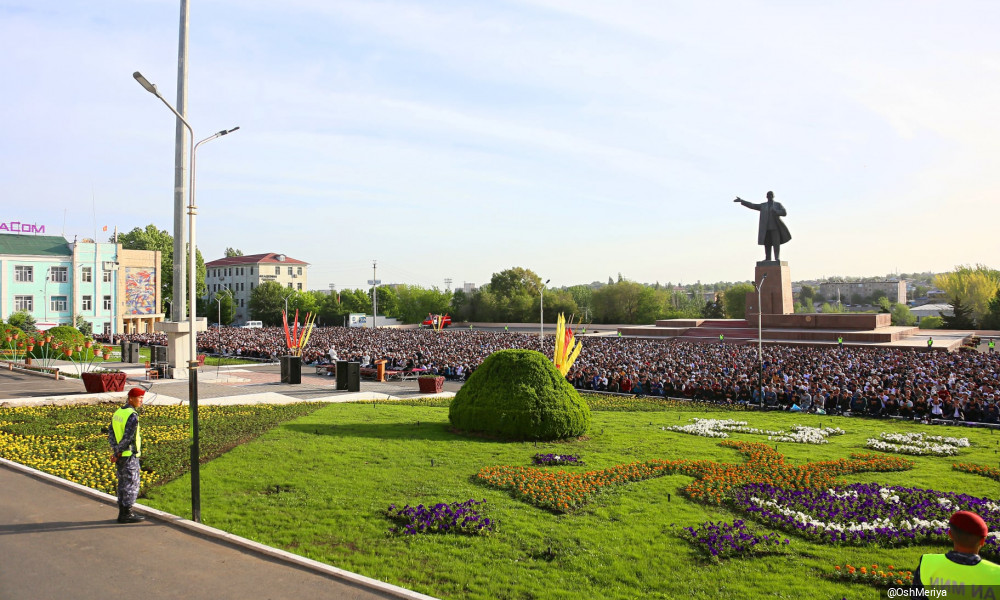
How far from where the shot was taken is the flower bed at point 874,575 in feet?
20.3

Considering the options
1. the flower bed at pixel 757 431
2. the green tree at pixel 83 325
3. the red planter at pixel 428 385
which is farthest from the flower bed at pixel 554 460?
the green tree at pixel 83 325

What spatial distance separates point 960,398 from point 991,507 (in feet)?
34.8

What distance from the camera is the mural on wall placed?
195ft

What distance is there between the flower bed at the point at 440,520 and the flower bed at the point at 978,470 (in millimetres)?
8436

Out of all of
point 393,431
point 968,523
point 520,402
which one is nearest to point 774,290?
point 520,402

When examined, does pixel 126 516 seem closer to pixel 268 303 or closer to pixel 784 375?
pixel 784 375

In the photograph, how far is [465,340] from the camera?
41438mm

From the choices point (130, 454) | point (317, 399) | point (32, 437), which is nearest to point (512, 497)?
point (130, 454)

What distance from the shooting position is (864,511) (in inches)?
324

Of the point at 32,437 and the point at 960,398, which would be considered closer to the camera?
the point at 32,437

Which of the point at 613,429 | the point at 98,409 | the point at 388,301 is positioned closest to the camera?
the point at 613,429

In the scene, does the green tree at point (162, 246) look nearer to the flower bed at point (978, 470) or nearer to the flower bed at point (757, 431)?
the flower bed at point (757, 431)

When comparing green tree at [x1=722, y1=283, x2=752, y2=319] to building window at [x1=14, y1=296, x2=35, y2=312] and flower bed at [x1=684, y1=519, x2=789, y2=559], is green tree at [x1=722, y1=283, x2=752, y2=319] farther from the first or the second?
flower bed at [x1=684, y1=519, x2=789, y2=559]

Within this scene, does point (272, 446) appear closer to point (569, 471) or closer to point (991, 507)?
point (569, 471)
